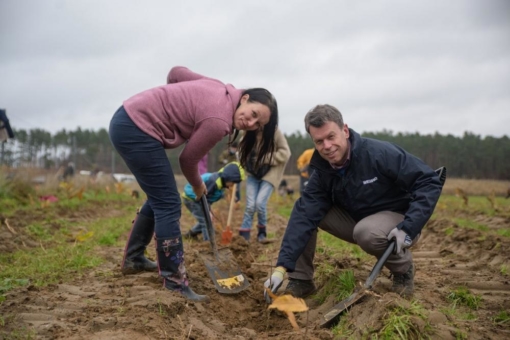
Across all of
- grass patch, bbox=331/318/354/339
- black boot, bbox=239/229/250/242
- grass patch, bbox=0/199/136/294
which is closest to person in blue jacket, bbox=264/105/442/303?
grass patch, bbox=331/318/354/339

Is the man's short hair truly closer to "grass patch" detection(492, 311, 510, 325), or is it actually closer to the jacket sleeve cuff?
the jacket sleeve cuff

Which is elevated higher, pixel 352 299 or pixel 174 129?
pixel 174 129

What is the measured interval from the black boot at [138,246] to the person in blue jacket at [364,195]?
3.67 feet

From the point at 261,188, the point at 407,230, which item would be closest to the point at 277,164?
the point at 261,188

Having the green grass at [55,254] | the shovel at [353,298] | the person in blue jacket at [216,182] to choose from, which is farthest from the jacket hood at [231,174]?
the shovel at [353,298]

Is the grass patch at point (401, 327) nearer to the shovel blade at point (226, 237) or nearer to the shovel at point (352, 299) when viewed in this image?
the shovel at point (352, 299)

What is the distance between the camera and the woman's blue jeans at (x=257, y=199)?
6055 millimetres

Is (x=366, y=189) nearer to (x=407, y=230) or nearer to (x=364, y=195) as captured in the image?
(x=364, y=195)

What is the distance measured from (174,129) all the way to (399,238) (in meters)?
1.65

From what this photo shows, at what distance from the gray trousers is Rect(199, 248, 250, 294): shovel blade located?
446mm

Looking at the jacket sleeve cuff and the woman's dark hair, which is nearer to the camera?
the jacket sleeve cuff

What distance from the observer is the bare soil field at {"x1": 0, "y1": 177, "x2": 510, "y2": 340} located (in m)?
2.39

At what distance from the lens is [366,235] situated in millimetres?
3025

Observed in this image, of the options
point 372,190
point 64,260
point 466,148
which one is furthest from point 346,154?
point 466,148
